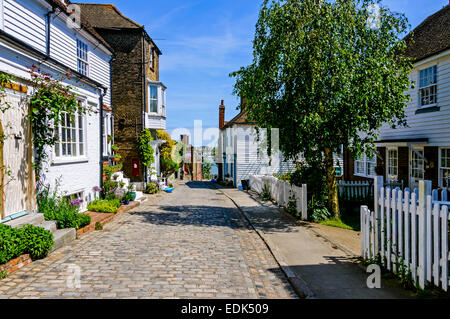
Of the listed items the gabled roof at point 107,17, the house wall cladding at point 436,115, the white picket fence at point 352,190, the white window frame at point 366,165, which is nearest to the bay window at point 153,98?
the gabled roof at point 107,17

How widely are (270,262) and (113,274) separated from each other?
10.7 feet

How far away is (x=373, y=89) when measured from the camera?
10094mm

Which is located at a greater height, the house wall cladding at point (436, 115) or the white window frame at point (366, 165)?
the house wall cladding at point (436, 115)

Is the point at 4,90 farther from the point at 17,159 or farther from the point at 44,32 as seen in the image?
the point at 44,32

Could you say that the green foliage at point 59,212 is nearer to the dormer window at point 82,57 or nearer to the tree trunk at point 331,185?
the tree trunk at point 331,185

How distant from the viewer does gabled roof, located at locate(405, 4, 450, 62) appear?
42.9 ft

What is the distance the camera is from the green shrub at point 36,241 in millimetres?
6203

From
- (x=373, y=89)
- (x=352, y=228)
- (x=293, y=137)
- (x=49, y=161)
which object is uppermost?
(x=373, y=89)

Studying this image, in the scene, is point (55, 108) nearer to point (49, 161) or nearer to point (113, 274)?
point (49, 161)

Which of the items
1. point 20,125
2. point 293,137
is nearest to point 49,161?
point 20,125

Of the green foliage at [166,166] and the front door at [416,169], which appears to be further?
the green foliage at [166,166]

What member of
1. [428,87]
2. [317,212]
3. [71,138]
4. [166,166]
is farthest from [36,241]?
[166,166]

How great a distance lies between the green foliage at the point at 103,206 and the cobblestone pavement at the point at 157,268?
1.49 metres

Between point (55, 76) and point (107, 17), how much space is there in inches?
610
